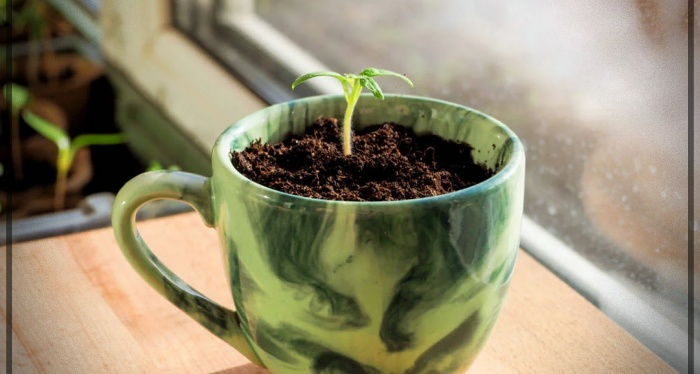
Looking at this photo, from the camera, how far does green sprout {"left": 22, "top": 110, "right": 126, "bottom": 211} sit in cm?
108

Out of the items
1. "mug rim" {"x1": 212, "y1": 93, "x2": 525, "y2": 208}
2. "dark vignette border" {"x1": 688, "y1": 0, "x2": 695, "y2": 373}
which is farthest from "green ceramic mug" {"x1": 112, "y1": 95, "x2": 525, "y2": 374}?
"dark vignette border" {"x1": 688, "y1": 0, "x2": 695, "y2": 373}

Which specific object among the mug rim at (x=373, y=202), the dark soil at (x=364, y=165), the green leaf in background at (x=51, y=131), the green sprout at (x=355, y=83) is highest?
the green sprout at (x=355, y=83)

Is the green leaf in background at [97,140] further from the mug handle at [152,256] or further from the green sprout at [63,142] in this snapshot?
the mug handle at [152,256]

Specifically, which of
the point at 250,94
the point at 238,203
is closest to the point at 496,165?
the point at 238,203

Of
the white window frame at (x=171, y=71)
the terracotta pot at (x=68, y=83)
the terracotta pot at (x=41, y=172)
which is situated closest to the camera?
the white window frame at (x=171, y=71)

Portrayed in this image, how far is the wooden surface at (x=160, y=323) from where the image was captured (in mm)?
512

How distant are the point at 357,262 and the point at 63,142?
2.62 feet

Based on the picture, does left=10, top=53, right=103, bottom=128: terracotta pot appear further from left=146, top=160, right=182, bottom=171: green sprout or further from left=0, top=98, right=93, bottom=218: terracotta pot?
left=146, top=160, right=182, bottom=171: green sprout

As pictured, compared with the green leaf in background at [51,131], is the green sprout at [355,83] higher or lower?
higher

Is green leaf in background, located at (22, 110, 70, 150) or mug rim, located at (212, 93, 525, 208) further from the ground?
mug rim, located at (212, 93, 525, 208)

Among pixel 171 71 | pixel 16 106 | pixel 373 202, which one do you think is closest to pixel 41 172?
pixel 16 106

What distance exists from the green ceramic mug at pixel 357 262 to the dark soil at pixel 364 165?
14 millimetres

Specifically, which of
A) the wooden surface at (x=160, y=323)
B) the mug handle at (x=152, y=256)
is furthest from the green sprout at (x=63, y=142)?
the mug handle at (x=152, y=256)

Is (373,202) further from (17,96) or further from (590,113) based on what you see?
(17,96)
